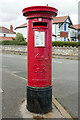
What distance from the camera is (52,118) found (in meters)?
3.31

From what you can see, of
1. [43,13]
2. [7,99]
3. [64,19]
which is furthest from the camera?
[64,19]

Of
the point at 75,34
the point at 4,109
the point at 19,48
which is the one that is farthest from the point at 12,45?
the point at 4,109

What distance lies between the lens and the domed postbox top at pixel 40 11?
324 cm

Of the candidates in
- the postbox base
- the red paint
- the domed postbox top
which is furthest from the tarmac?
the domed postbox top

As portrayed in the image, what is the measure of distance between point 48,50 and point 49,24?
563 millimetres

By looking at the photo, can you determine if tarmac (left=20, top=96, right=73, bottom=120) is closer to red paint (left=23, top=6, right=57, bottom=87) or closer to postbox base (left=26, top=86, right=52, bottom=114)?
postbox base (left=26, top=86, right=52, bottom=114)

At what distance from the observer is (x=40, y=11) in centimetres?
327

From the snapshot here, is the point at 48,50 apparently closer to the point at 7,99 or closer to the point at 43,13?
the point at 43,13

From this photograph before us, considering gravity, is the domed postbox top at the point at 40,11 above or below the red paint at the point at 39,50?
above

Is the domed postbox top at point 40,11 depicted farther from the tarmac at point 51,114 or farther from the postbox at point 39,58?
the tarmac at point 51,114

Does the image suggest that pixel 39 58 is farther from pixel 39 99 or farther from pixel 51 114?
pixel 51 114

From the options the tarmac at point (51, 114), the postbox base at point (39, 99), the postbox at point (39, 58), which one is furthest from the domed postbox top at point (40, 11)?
the tarmac at point (51, 114)

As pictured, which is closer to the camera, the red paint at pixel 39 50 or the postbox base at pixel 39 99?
the red paint at pixel 39 50

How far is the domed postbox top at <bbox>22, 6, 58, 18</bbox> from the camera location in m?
3.24
